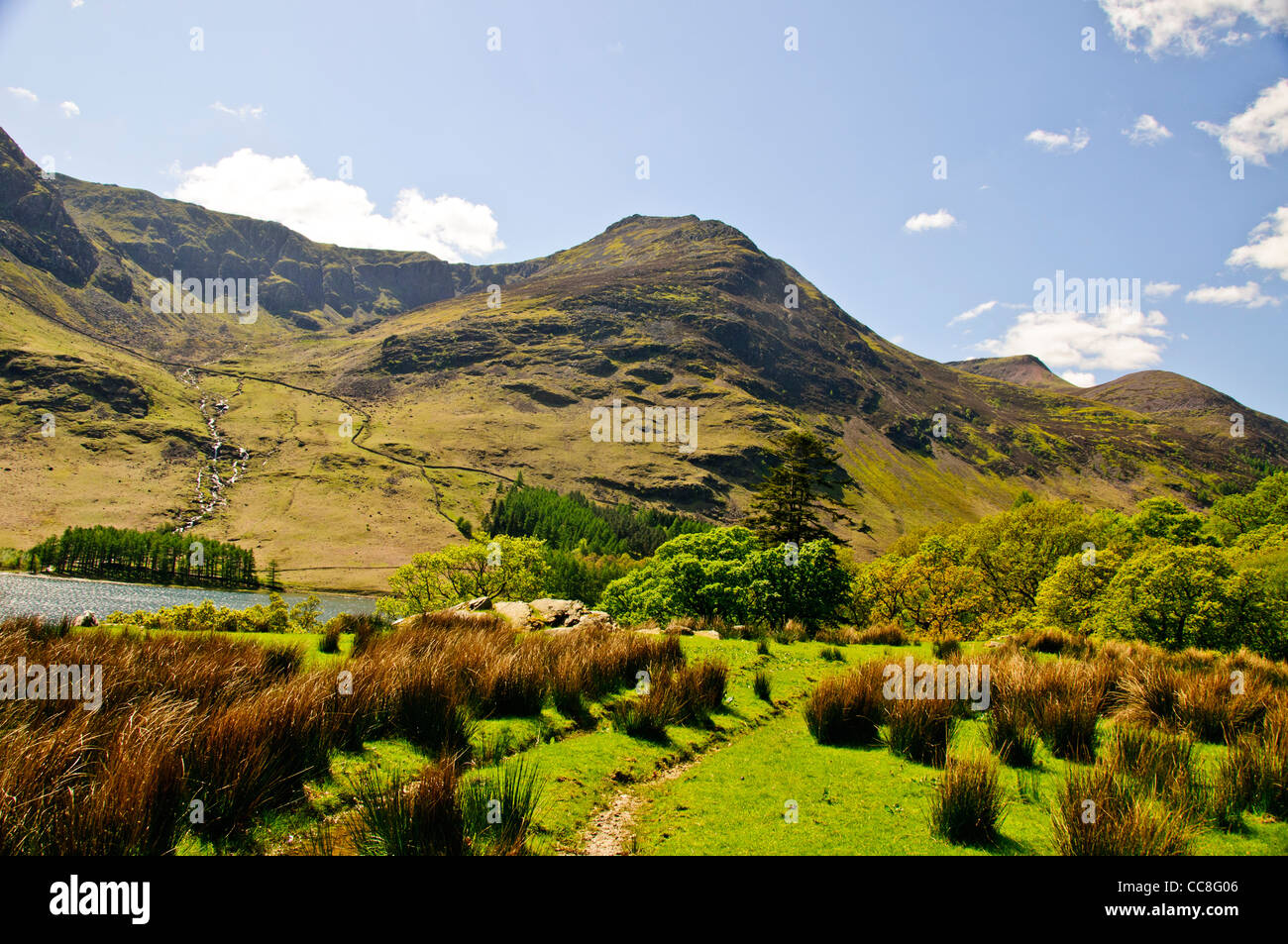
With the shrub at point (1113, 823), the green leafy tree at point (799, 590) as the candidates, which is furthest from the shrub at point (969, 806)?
the green leafy tree at point (799, 590)

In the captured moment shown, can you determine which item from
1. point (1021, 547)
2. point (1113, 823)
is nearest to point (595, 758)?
point (1113, 823)

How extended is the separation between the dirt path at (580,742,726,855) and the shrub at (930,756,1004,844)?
10.9 ft

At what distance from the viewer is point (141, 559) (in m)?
112

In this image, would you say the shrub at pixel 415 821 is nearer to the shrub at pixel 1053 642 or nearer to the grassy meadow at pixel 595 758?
the grassy meadow at pixel 595 758

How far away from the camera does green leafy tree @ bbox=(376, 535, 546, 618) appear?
46.0m

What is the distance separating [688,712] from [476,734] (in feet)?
14.0

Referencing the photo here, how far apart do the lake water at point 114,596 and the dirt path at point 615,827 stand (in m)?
73.6

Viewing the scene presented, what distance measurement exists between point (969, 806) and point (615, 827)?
3874 mm

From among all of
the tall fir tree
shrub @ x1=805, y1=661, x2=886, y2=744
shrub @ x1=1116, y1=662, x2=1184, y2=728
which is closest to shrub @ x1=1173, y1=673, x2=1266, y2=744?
shrub @ x1=1116, y1=662, x2=1184, y2=728

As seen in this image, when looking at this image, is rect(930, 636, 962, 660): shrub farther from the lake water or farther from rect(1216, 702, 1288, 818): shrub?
the lake water

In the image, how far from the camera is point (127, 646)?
10.2 meters

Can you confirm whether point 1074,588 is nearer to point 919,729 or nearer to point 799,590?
point 799,590

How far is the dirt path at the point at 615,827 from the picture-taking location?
21.2 feet
